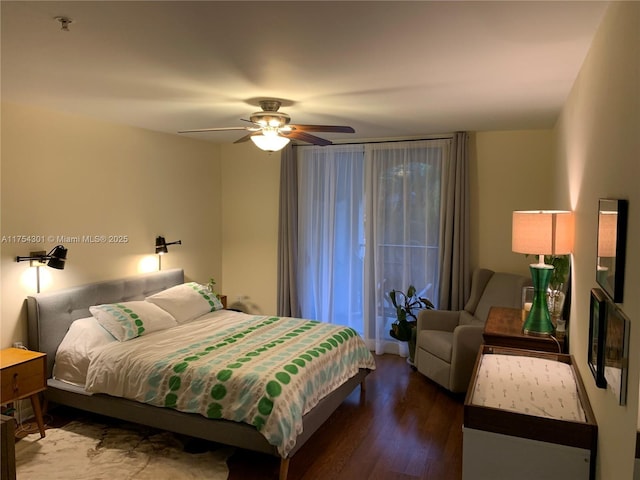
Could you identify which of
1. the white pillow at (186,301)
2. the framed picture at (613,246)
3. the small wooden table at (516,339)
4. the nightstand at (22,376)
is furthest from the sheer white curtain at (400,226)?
the framed picture at (613,246)

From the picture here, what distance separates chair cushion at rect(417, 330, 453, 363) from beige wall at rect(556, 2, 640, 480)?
1.50 m

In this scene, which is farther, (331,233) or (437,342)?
(331,233)

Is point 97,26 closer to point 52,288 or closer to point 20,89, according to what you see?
point 20,89

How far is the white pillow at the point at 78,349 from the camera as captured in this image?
3648mm

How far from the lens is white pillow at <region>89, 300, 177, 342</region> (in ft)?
12.6

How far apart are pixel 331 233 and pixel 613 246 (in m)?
4.14

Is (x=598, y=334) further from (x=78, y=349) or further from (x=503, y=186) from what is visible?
(x=78, y=349)

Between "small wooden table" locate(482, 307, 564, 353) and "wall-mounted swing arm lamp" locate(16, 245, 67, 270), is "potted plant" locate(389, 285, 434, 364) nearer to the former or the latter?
"small wooden table" locate(482, 307, 564, 353)

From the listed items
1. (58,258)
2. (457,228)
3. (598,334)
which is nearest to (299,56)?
(598,334)

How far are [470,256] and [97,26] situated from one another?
406 centimetres

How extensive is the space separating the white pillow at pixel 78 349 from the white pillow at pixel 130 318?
0.08m

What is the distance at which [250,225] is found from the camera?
6051mm

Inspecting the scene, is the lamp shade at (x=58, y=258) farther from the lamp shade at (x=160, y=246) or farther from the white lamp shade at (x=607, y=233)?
the white lamp shade at (x=607, y=233)

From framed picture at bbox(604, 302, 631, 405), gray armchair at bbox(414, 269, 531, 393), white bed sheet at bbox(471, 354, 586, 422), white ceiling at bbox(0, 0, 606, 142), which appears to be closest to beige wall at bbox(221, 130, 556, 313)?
gray armchair at bbox(414, 269, 531, 393)
